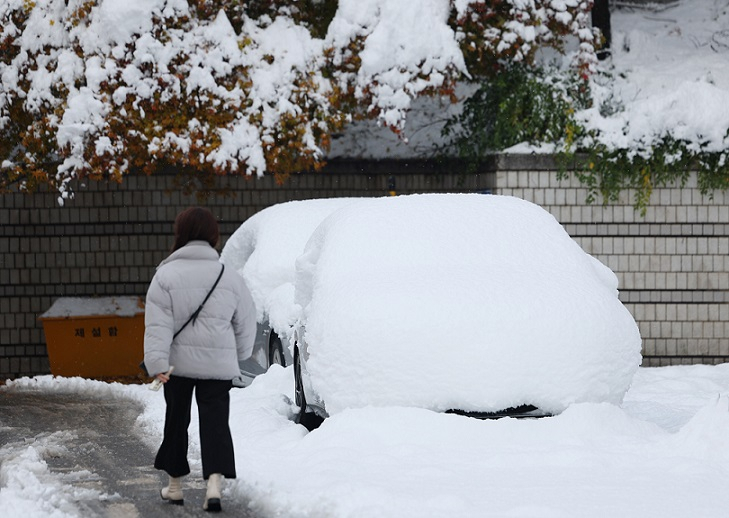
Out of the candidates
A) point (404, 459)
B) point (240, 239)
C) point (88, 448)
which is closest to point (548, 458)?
point (404, 459)

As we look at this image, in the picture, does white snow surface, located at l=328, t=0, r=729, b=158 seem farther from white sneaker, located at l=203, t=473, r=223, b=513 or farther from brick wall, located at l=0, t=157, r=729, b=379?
white sneaker, located at l=203, t=473, r=223, b=513

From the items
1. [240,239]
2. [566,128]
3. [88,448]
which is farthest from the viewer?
[566,128]

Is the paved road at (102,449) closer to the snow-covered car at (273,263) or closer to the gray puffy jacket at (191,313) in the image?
the gray puffy jacket at (191,313)

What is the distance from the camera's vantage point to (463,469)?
6664mm

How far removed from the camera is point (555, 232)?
8.77 meters

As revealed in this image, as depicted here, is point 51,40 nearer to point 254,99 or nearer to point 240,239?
point 254,99

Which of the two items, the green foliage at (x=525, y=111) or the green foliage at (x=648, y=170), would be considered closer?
the green foliage at (x=648, y=170)

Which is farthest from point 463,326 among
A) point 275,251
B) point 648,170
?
point 648,170

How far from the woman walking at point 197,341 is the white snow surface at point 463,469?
0.34 metres

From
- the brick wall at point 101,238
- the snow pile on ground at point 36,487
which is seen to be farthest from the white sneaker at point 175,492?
the brick wall at point 101,238

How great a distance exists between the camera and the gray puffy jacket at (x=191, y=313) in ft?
21.0

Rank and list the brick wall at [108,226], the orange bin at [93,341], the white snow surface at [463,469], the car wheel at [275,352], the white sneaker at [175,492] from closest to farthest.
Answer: the white snow surface at [463,469] → the white sneaker at [175,492] → the car wheel at [275,352] → the orange bin at [93,341] → the brick wall at [108,226]

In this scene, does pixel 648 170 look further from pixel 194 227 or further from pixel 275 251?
pixel 194 227

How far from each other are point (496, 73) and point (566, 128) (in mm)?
1270
